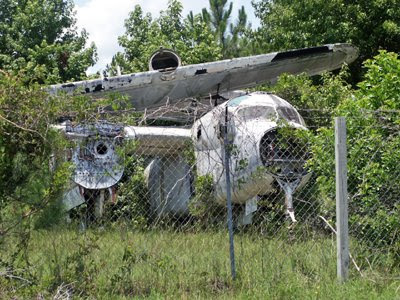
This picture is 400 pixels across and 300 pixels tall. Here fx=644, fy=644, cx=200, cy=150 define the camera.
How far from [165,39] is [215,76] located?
18816 millimetres

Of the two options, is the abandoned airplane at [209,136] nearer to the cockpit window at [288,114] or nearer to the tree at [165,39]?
the cockpit window at [288,114]

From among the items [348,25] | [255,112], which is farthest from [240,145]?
[348,25]

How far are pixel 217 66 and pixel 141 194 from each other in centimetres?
501

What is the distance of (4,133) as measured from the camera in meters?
5.42

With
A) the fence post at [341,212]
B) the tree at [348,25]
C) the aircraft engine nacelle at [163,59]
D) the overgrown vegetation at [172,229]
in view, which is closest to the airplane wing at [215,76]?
the aircraft engine nacelle at [163,59]

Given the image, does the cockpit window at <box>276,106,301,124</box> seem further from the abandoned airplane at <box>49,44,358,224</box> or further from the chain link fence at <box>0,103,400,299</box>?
the chain link fence at <box>0,103,400,299</box>

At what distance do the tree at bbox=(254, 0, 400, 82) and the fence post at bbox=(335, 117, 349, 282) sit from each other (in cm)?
Answer: 1487

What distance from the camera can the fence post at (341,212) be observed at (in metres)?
6.12

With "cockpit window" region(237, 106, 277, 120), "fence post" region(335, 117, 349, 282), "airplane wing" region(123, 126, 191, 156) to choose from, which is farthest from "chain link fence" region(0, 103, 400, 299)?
"cockpit window" region(237, 106, 277, 120)

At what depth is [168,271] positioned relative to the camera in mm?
6211

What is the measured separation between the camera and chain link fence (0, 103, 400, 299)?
19.4 feet

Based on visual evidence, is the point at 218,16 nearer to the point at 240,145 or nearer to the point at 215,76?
the point at 215,76

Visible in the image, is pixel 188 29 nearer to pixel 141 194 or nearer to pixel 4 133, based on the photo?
pixel 141 194

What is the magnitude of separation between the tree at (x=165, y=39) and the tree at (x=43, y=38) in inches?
92.5
